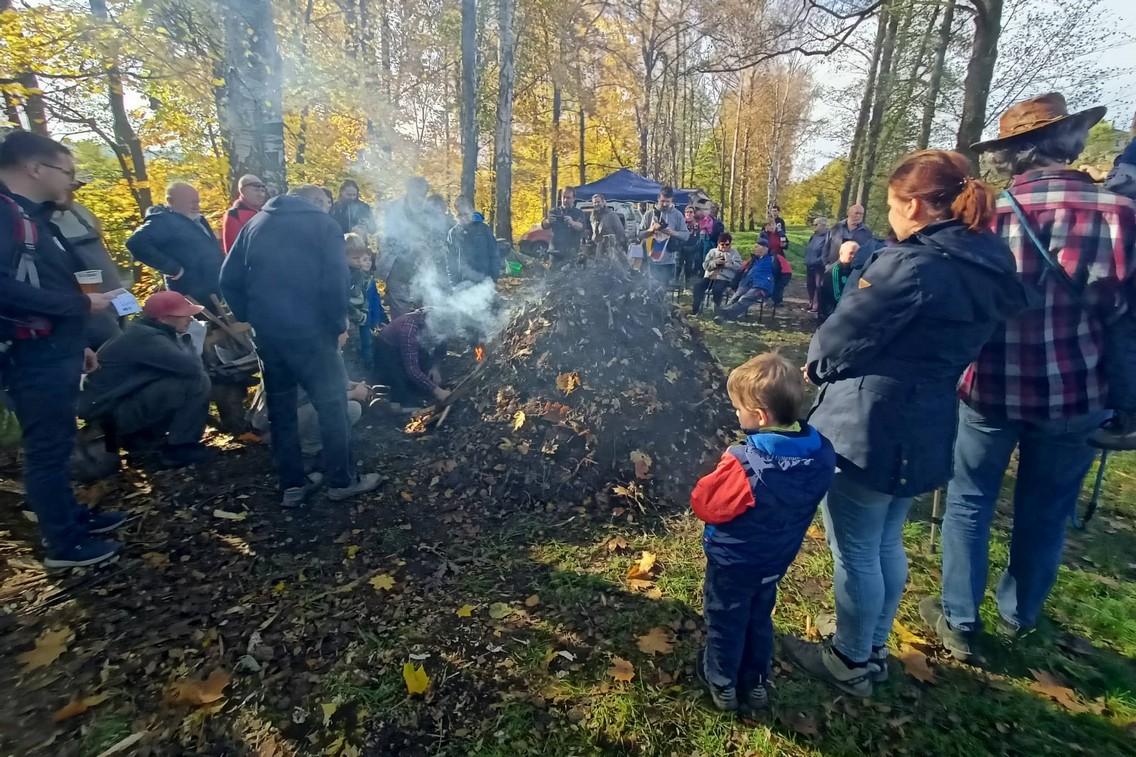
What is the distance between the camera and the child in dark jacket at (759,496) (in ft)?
6.71

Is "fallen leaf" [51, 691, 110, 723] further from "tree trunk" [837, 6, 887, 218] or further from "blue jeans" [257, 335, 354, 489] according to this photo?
"tree trunk" [837, 6, 887, 218]

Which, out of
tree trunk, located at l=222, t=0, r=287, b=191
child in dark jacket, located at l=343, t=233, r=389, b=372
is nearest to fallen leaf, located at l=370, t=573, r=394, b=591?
child in dark jacket, located at l=343, t=233, r=389, b=372

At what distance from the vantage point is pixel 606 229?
1061 cm

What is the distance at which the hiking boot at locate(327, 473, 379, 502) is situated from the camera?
13.4ft

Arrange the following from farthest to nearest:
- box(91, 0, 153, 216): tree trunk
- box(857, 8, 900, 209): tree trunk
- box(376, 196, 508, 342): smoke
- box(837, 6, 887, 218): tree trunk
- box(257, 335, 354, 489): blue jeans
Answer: box(837, 6, 887, 218): tree trunk → box(857, 8, 900, 209): tree trunk → box(91, 0, 153, 216): tree trunk → box(376, 196, 508, 342): smoke → box(257, 335, 354, 489): blue jeans

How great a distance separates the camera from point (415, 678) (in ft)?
8.46

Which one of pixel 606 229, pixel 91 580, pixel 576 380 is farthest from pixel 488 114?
pixel 91 580

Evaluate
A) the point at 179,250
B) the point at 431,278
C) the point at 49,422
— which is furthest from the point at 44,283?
the point at 431,278

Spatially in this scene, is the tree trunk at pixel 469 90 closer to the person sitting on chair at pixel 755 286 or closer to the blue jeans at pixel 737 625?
the person sitting on chair at pixel 755 286

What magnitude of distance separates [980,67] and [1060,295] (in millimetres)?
8361

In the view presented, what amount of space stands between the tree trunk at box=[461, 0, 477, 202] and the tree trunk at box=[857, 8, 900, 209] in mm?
11164

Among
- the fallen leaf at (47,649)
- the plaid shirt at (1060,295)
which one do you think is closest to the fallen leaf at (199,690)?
the fallen leaf at (47,649)

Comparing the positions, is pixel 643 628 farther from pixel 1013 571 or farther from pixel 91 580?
pixel 91 580

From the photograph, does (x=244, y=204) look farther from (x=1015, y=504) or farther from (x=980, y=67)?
(x=980, y=67)
